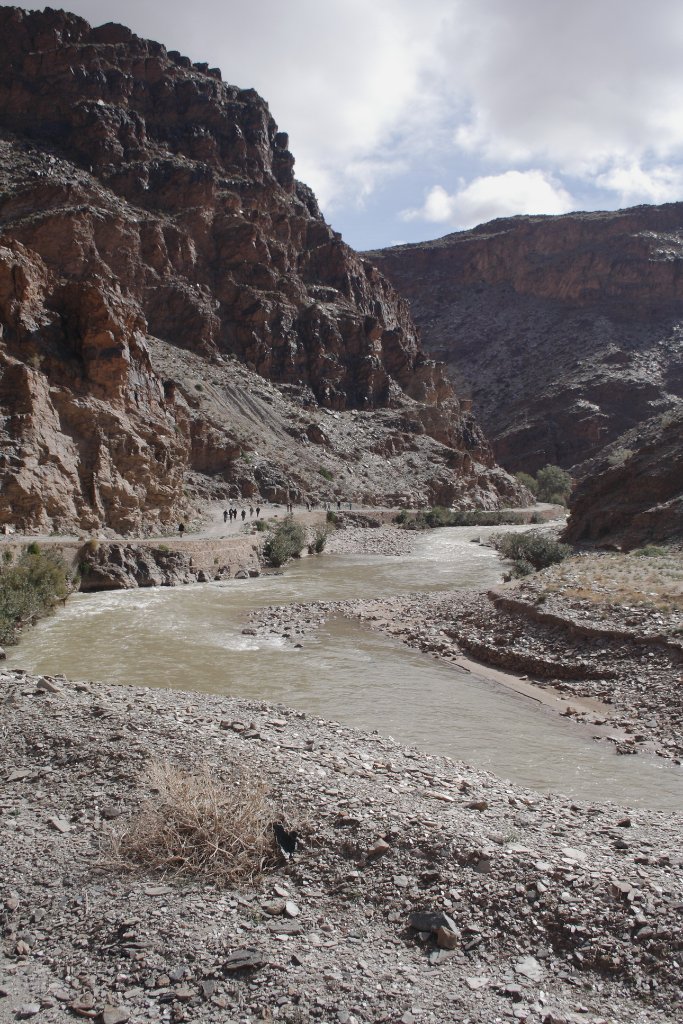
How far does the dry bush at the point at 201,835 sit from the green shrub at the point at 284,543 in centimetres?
2871

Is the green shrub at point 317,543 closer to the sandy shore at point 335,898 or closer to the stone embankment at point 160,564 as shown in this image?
the stone embankment at point 160,564

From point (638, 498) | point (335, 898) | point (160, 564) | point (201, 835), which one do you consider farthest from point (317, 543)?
point (335, 898)

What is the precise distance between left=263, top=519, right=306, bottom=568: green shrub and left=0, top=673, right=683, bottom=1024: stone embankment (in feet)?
88.9

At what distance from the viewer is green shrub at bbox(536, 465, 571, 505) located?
87188 millimetres

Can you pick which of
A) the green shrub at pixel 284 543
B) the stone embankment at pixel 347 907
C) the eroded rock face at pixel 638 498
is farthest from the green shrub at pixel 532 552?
the stone embankment at pixel 347 907

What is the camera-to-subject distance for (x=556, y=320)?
127 m

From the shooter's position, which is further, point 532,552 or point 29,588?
point 532,552

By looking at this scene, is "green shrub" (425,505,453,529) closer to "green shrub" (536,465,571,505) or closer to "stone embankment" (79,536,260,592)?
"stone embankment" (79,536,260,592)

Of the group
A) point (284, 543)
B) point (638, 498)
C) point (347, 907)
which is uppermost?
point (638, 498)

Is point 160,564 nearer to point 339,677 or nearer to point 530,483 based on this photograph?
point 339,677

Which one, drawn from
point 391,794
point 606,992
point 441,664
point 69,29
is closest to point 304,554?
point 441,664

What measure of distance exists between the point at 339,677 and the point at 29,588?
34.0ft

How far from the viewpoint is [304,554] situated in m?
40.8

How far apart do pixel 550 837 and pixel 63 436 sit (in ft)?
93.7
